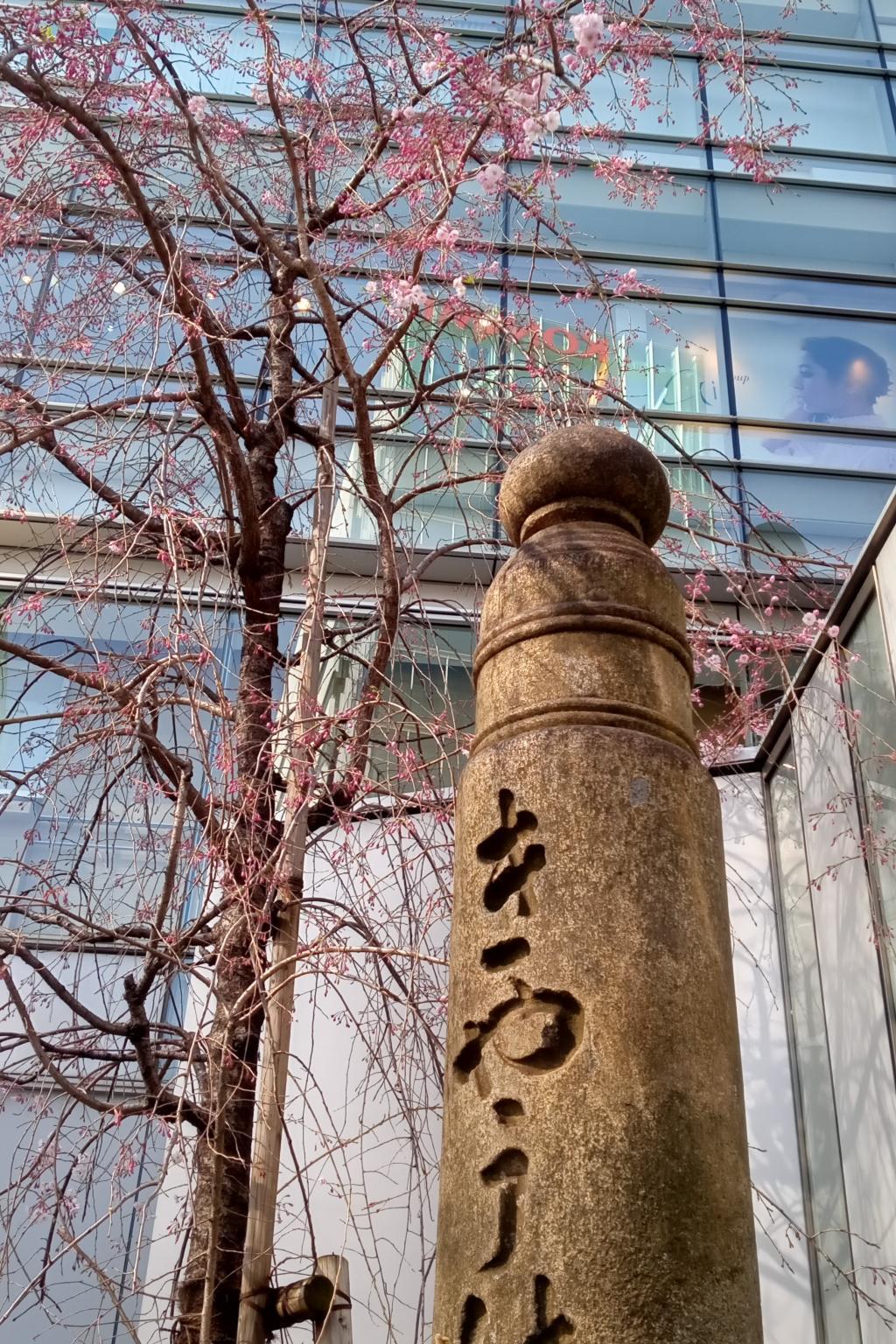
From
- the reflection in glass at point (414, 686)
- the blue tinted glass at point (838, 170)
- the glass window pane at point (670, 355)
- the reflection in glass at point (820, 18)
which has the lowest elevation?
the reflection in glass at point (414, 686)

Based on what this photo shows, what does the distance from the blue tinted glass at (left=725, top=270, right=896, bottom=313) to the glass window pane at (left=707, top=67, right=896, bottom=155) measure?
1.70 meters

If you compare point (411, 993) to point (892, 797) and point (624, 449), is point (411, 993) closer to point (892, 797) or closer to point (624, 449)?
point (624, 449)

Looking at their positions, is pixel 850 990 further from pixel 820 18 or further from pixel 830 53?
pixel 820 18

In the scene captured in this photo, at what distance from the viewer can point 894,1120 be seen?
15.3 ft

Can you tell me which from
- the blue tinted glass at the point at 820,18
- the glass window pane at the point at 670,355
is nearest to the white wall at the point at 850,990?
the glass window pane at the point at 670,355

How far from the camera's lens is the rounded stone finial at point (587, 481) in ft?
8.51

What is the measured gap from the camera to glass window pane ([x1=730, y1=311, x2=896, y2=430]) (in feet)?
37.0

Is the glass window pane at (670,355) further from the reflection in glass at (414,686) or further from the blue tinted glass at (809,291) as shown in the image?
the reflection in glass at (414,686)

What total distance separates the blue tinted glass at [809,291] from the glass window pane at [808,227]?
0.23 metres

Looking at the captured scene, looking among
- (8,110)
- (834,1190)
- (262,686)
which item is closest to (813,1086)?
(834,1190)

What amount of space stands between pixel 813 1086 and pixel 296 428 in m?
3.89

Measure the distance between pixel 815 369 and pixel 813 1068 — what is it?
26.3 ft

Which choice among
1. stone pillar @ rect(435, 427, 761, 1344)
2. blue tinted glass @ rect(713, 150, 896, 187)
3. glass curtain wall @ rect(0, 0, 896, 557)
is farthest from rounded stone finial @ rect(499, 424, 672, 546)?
blue tinted glass @ rect(713, 150, 896, 187)

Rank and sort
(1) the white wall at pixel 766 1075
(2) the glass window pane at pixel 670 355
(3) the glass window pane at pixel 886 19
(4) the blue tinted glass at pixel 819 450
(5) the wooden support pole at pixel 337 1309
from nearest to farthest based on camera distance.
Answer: (5) the wooden support pole at pixel 337 1309 < (1) the white wall at pixel 766 1075 < (2) the glass window pane at pixel 670 355 < (4) the blue tinted glass at pixel 819 450 < (3) the glass window pane at pixel 886 19
